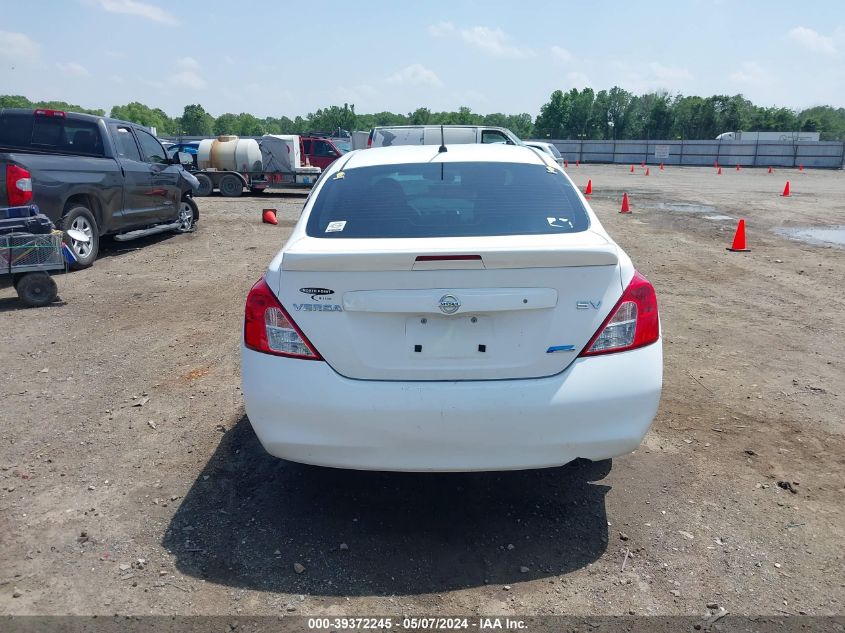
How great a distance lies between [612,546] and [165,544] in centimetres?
213

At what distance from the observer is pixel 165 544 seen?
3.21 m

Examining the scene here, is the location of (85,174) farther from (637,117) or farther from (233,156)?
(637,117)

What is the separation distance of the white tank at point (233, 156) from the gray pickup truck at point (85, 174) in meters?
9.38

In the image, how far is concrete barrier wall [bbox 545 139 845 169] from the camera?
51.4 meters

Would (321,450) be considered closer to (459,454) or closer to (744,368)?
(459,454)

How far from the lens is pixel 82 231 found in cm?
939

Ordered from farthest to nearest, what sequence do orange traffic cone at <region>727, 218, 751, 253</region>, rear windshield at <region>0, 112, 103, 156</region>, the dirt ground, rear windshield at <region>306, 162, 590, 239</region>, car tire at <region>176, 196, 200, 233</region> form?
1. car tire at <region>176, 196, 200, 233</region>
2. orange traffic cone at <region>727, 218, 751, 253</region>
3. rear windshield at <region>0, 112, 103, 156</region>
4. rear windshield at <region>306, 162, 590, 239</region>
5. the dirt ground

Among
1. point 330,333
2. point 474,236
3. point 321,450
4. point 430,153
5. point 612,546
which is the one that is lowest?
point 612,546

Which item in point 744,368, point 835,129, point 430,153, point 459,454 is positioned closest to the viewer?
point 459,454

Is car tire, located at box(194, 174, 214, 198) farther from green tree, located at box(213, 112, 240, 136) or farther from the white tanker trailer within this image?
green tree, located at box(213, 112, 240, 136)

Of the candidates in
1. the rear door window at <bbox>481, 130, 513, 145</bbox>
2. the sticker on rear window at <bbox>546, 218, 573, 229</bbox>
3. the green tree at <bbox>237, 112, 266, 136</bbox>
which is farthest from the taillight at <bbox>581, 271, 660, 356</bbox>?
the green tree at <bbox>237, 112, 266, 136</bbox>

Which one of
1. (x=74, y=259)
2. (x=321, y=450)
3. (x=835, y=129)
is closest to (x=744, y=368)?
(x=321, y=450)

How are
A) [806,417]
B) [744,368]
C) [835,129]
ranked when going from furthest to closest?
[835,129]
[744,368]
[806,417]

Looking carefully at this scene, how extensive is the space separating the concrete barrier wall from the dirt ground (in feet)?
176
